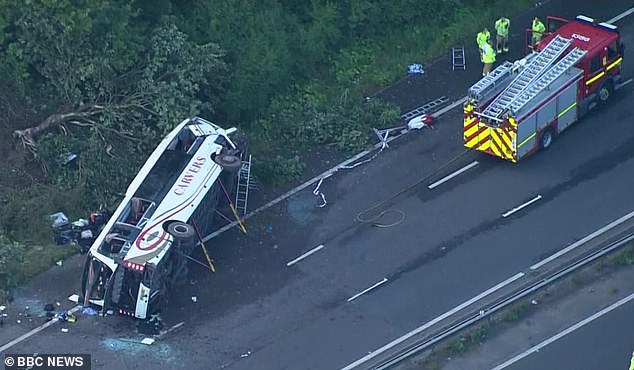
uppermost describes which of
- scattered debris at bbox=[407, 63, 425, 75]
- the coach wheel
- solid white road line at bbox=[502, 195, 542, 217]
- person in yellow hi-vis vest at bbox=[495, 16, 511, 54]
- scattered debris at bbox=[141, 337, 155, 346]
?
person in yellow hi-vis vest at bbox=[495, 16, 511, 54]

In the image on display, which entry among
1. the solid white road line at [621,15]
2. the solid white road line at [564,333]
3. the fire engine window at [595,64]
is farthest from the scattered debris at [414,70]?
the solid white road line at [564,333]

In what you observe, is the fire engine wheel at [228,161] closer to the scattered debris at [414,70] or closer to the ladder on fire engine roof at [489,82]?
the ladder on fire engine roof at [489,82]

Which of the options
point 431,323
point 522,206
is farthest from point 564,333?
point 522,206

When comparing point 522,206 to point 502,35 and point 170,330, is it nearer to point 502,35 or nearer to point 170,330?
point 502,35

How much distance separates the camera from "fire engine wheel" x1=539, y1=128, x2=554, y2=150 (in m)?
40.9

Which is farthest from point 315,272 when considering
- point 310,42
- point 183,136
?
point 310,42

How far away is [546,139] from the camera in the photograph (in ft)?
135

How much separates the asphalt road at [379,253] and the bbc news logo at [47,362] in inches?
8.6

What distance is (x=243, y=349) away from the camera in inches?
1419

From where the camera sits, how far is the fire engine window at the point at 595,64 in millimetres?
41625

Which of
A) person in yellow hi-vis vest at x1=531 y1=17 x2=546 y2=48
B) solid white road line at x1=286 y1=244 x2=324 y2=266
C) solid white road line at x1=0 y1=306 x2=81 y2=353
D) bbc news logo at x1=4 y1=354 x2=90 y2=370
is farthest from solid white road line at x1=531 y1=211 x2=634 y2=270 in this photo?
solid white road line at x1=0 y1=306 x2=81 y2=353

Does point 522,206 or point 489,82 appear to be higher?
point 489,82

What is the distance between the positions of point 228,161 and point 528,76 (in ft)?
25.2

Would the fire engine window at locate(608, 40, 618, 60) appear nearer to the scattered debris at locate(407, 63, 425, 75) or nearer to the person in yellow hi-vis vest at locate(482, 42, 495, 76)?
A: the person in yellow hi-vis vest at locate(482, 42, 495, 76)
